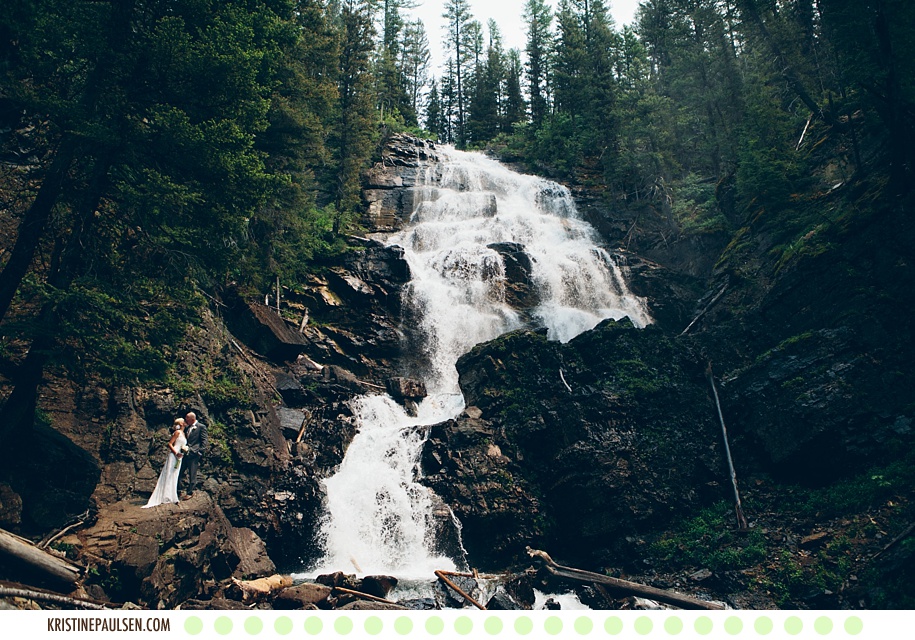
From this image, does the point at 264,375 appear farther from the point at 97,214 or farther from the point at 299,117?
the point at 299,117

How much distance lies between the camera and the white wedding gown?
10.9m

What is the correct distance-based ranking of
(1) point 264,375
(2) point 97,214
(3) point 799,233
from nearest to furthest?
1. (2) point 97,214
2. (1) point 264,375
3. (3) point 799,233

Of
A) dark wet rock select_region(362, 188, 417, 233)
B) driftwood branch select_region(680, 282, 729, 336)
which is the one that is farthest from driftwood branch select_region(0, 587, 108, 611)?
dark wet rock select_region(362, 188, 417, 233)

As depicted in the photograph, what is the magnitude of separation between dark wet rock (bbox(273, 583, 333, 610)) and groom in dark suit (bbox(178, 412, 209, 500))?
3332mm

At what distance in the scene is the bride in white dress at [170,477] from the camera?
10942mm

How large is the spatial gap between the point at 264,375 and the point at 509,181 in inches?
A: 956

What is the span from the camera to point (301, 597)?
9938 millimetres

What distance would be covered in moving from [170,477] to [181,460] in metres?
0.39

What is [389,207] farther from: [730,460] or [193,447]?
[730,460]

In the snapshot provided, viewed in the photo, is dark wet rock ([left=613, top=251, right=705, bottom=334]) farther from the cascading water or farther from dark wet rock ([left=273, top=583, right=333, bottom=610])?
dark wet rock ([left=273, top=583, right=333, bottom=610])

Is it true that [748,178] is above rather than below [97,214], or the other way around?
above

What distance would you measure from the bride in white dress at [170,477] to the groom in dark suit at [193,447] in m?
0.35

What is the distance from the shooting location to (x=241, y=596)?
34.0 feet

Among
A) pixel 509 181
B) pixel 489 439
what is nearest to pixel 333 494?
pixel 489 439
